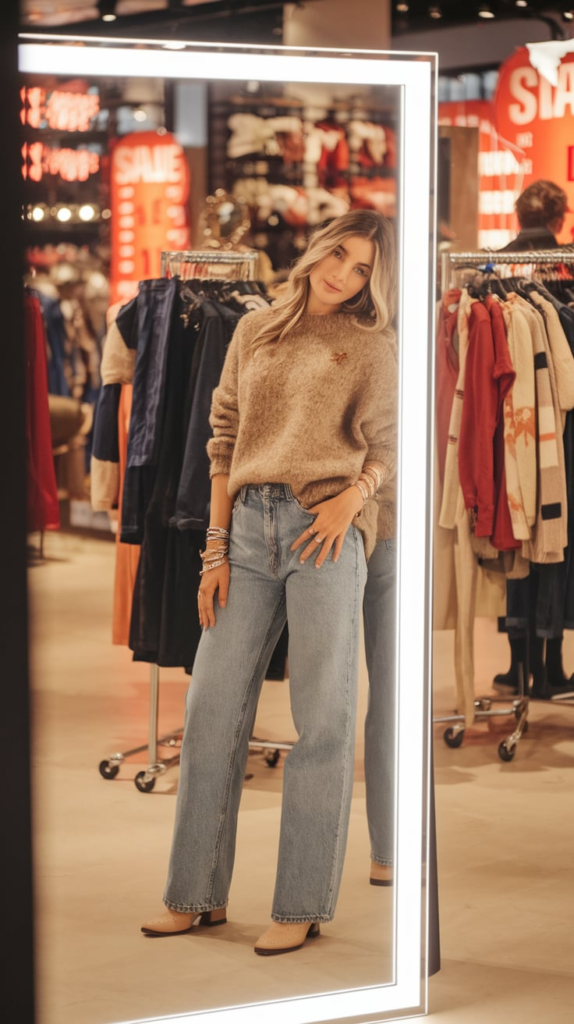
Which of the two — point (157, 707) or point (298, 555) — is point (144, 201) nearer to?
point (157, 707)

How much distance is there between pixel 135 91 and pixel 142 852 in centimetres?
739

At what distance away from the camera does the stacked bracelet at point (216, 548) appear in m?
2.13

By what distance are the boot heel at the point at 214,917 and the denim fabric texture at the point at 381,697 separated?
0.31 meters

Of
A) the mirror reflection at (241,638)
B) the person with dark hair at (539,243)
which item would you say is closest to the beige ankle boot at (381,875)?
the mirror reflection at (241,638)

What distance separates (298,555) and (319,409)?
26 cm

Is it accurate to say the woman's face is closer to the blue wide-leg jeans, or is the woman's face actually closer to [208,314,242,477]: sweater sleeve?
[208,314,242,477]: sweater sleeve

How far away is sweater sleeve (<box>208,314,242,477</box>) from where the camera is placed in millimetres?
2098

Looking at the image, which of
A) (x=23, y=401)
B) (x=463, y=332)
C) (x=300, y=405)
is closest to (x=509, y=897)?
(x=300, y=405)

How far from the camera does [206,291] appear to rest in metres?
3.19

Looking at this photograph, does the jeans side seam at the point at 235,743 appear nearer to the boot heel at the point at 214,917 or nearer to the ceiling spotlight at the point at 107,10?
the boot heel at the point at 214,917

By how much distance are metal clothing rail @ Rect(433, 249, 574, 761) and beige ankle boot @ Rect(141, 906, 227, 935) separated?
5.26 feet

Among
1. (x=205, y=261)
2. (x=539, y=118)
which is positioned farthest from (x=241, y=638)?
(x=539, y=118)

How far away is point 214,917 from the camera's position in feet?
7.24

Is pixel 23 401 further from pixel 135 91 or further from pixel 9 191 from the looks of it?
pixel 135 91
